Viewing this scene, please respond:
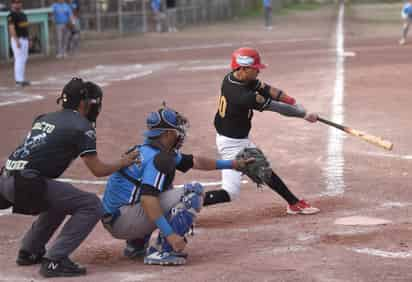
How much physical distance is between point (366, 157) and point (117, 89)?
889 centimetres

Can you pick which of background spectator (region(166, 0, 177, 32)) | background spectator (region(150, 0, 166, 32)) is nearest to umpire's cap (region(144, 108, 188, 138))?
background spectator (region(150, 0, 166, 32))

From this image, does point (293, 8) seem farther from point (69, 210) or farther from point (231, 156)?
point (69, 210)

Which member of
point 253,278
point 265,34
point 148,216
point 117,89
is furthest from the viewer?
point 265,34

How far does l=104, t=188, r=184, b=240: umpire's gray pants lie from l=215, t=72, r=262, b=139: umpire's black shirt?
1.55 meters

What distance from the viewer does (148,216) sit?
6.67m

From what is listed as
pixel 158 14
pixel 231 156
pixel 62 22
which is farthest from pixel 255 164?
pixel 158 14

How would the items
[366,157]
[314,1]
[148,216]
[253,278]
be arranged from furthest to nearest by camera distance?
[314,1] → [366,157] → [148,216] → [253,278]

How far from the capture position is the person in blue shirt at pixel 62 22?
27.0 meters

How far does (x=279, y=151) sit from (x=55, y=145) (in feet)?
19.8

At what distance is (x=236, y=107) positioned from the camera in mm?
8156

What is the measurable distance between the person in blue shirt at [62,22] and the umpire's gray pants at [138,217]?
20.9 m

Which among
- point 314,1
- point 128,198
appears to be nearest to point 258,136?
point 128,198

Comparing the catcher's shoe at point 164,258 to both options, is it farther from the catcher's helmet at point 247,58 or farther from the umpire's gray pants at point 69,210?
the catcher's helmet at point 247,58

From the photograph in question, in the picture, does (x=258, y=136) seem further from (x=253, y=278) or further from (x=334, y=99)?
(x=253, y=278)
